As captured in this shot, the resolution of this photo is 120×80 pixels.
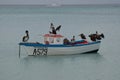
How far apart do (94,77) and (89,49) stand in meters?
7.12

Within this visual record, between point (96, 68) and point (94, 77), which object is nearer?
point (94, 77)

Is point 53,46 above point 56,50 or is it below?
above

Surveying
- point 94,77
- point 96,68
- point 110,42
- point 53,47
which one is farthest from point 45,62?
point 110,42

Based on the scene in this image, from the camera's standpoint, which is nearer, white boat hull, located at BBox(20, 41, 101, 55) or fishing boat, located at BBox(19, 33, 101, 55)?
fishing boat, located at BBox(19, 33, 101, 55)

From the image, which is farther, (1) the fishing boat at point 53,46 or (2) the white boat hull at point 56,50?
(2) the white boat hull at point 56,50

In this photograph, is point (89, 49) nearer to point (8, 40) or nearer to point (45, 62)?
point (45, 62)

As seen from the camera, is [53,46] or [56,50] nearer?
[53,46]

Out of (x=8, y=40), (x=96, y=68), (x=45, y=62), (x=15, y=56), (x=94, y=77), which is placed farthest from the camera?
(x=8, y=40)

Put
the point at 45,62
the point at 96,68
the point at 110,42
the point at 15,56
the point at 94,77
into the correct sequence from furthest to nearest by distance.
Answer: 1. the point at 110,42
2. the point at 15,56
3. the point at 45,62
4. the point at 96,68
5. the point at 94,77

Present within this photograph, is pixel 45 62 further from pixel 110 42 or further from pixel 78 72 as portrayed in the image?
pixel 110 42

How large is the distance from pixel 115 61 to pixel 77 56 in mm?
2510

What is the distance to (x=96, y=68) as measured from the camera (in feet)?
85.1

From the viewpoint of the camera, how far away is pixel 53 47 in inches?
1140

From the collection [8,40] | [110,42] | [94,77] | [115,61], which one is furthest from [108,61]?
[8,40]
